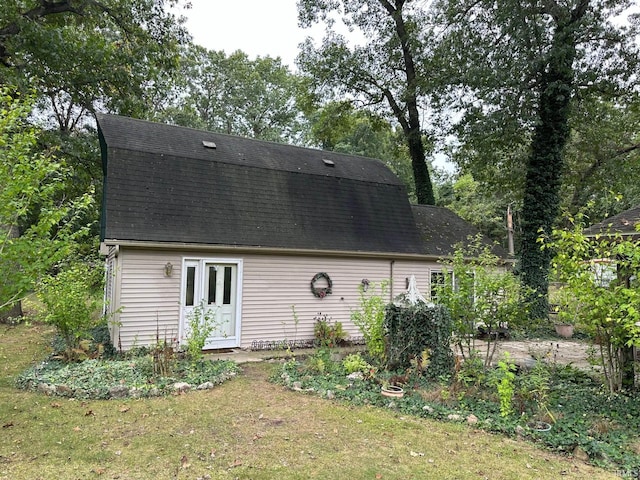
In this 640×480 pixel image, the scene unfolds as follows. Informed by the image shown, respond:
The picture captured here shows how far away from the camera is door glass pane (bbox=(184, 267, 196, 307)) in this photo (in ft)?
28.6

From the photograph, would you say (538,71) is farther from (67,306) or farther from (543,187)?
(67,306)

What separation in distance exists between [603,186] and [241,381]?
18.3m

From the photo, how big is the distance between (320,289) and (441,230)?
5795mm

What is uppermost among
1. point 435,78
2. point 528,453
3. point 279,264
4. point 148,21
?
point 148,21

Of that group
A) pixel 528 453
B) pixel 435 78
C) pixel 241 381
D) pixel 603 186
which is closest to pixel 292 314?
pixel 241 381

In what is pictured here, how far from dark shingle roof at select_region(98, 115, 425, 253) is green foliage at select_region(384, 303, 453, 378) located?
3627mm

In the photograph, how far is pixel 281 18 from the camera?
59.9 feet

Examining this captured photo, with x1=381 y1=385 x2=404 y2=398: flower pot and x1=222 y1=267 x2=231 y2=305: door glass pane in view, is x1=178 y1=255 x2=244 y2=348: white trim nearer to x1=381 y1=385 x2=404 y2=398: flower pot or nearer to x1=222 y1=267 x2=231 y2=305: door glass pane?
x1=222 y1=267 x2=231 y2=305: door glass pane

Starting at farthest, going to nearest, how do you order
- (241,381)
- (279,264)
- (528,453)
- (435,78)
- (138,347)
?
1. (435,78)
2. (279,264)
3. (138,347)
4. (241,381)
5. (528,453)

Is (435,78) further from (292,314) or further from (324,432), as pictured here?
(324,432)

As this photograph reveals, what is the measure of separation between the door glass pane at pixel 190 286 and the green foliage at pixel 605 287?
6.78 metres

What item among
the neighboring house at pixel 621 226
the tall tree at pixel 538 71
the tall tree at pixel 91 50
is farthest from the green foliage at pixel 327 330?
the tall tree at pixel 91 50

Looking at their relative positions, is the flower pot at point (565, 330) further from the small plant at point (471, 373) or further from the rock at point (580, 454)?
the rock at point (580, 454)

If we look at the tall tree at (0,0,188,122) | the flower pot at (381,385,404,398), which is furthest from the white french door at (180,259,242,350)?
the tall tree at (0,0,188,122)
